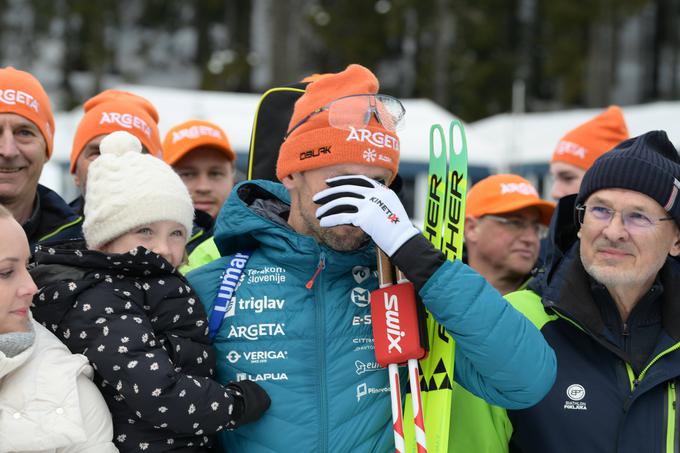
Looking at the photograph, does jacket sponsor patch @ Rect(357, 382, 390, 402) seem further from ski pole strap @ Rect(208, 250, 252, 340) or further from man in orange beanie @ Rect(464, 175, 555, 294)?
man in orange beanie @ Rect(464, 175, 555, 294)

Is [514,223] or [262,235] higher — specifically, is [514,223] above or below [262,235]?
below

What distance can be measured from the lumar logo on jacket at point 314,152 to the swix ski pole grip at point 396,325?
42 centimetres

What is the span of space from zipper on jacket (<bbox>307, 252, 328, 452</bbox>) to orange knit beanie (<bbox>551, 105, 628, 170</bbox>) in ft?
9.99

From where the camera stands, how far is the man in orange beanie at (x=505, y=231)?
4.66 meters

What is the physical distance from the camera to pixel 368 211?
2.14m

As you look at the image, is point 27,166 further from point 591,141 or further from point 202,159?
point 591,141

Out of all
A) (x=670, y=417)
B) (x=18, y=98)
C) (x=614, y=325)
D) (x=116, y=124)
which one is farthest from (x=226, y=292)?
(x=116, y=124)

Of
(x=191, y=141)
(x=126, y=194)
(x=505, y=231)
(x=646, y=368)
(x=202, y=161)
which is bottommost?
(x=505, y=231)

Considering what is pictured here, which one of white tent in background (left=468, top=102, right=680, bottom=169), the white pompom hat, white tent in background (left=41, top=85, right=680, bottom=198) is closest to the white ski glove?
the white pompom hat

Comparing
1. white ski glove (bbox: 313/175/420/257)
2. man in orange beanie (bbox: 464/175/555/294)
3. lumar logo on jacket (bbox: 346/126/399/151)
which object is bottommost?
man in orange beanie (bbox: 464/175/555/294)

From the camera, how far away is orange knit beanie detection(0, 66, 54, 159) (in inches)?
130

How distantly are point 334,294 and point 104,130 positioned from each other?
83.5 inches

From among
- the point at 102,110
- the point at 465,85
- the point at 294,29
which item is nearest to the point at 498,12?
the point at 465,85

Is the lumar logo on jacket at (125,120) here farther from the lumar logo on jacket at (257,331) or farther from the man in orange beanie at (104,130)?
the lumar logo on jacket at (257,331)
